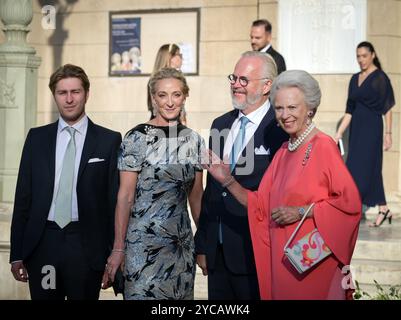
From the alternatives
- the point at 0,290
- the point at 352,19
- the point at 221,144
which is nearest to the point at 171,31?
the point at 352,19

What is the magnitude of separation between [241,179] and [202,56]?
7231mm

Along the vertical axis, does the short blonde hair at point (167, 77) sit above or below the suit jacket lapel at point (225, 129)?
above

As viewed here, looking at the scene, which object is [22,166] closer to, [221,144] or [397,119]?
[221,144]

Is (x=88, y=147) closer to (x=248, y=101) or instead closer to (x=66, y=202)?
(x=66, y=202)

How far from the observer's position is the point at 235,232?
18.4 feet

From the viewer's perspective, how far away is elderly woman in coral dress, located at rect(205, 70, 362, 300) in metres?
4.75

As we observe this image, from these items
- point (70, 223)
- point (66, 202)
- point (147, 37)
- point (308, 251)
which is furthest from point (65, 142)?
point (147, 37)

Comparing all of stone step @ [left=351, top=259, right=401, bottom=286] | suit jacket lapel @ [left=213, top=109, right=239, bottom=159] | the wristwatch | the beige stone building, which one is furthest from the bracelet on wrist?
the beige stone building

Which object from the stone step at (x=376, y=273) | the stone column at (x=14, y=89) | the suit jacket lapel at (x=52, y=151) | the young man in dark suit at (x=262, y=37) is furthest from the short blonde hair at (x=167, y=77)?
the stone column at (x=14, y=89)

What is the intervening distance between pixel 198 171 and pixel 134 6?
25.7 ft

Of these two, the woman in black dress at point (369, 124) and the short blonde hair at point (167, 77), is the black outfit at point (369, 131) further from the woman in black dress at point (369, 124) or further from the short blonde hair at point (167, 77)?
the short blonde hair at point (167, 77)

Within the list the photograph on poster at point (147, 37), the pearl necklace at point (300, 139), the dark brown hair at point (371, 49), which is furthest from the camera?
the photograph on poster at point (147, 37)

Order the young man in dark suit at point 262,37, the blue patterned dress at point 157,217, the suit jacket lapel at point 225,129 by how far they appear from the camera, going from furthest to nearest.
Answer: the young man in dark suit at point 262,37 → the suit jacket lapel at point 225,129 → the blue patterned dress at point 157,217

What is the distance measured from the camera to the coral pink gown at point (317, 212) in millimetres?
4734
